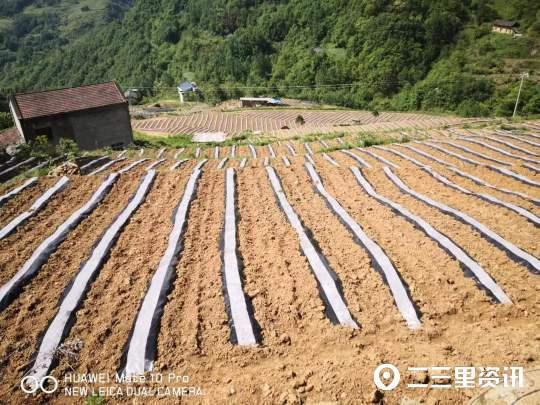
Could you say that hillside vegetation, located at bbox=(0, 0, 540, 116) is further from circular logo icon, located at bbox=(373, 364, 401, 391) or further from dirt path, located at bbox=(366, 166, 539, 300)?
circular logo icon, located at bbox=(373, 364, 401, 391)

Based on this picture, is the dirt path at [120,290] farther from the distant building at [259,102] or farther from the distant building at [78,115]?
the distant building at [259,102]

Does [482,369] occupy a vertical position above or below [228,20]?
below

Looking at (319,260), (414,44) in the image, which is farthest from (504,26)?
(319,260)

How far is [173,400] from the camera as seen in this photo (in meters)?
2.33

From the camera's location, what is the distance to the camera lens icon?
2414 mm

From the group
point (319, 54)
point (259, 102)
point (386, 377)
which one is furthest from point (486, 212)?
point (319, 54)

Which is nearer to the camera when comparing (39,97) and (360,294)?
(360,294)

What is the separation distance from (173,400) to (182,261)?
1629 mm

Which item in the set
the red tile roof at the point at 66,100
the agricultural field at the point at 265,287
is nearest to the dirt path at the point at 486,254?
the agricultural field at the point at 265,287

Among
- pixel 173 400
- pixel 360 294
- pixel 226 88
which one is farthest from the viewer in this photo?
pixel 226 88

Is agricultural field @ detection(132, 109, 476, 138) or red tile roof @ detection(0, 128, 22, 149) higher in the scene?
red tile roof @ detection(0, 128, 22, 149)

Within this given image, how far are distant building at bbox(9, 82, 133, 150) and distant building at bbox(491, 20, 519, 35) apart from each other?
181 ft

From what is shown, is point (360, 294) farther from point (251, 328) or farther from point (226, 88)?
point (226, 88)

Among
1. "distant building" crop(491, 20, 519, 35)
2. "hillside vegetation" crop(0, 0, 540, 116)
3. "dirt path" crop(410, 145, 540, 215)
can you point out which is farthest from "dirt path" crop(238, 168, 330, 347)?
"distant building" crop(491, 20, 519, 35)
